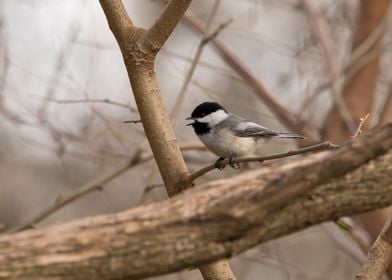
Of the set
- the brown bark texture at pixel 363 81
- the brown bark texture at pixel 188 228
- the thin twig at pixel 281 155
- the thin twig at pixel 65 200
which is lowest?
the brown bark texture at pixel 188 228

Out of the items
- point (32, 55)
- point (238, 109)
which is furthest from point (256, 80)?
point (32, 55)

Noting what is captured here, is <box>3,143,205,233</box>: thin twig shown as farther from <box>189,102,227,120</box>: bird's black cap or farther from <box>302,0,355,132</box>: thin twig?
<box>302,0,355,132</box>: thin twig

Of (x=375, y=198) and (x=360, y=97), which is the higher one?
(x=360, y=97)

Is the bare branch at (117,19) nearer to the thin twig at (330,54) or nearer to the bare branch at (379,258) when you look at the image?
the bare branch at (379,258)

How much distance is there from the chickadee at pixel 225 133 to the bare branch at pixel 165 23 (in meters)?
1.27

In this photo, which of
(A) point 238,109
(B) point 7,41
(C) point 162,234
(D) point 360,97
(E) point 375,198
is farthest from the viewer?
(A) point 238,109

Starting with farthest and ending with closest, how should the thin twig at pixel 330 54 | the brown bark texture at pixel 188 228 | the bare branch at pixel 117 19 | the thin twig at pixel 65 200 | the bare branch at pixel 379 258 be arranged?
the thin twig at pixel 330 54
the thin twig at pixel 65 200
the bare branch at pixel 117 19
the bare branch at pixel 379 258
the brown bark texture at pixel 188 228

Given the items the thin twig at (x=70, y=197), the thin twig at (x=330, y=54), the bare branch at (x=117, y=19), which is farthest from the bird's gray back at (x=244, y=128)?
the bare branch at (x=117, y=19)

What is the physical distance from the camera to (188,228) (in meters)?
1.69

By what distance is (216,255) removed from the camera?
1.72 meters

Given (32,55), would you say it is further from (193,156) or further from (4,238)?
(4,238)

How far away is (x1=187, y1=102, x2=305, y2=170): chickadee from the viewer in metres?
4.09

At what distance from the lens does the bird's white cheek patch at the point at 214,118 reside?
4176mm

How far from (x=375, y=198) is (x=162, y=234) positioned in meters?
0.55
